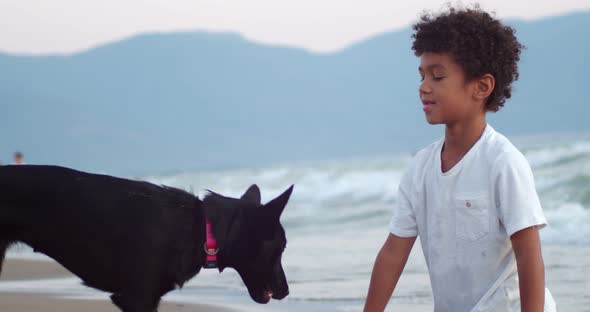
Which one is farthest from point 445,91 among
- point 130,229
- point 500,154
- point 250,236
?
point 130,229

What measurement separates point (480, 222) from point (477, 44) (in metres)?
0.59

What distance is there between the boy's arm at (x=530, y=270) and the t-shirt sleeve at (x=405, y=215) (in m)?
0.48

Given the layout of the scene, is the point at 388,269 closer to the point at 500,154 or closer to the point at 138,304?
the point at 500,154

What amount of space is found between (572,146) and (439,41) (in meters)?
19.9

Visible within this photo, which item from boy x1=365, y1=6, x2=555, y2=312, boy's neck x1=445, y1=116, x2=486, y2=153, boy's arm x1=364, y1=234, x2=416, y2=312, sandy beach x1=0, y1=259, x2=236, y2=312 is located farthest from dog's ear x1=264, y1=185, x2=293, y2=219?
sandy beach x1=0, y1=259, x2=236, y2=312

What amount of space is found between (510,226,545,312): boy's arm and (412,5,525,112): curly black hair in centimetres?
52

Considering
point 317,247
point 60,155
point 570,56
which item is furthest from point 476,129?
point 570,56

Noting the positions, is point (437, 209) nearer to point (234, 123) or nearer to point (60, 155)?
point (60, 155)

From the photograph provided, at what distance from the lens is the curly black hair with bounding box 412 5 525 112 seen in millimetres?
3057

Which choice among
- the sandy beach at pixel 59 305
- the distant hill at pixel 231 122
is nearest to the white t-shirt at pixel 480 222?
the sandy beach at pixel 59 305

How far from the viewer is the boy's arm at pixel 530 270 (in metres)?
2.84

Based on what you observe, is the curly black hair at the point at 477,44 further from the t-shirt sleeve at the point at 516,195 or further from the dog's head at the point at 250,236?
the dog's head at the point at 250,236

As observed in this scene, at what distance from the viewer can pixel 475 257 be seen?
3037 mm

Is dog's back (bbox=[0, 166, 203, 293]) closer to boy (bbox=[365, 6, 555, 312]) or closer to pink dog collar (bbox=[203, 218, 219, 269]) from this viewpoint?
pink dog collar (bbox=[203, 218, 219, 269])
